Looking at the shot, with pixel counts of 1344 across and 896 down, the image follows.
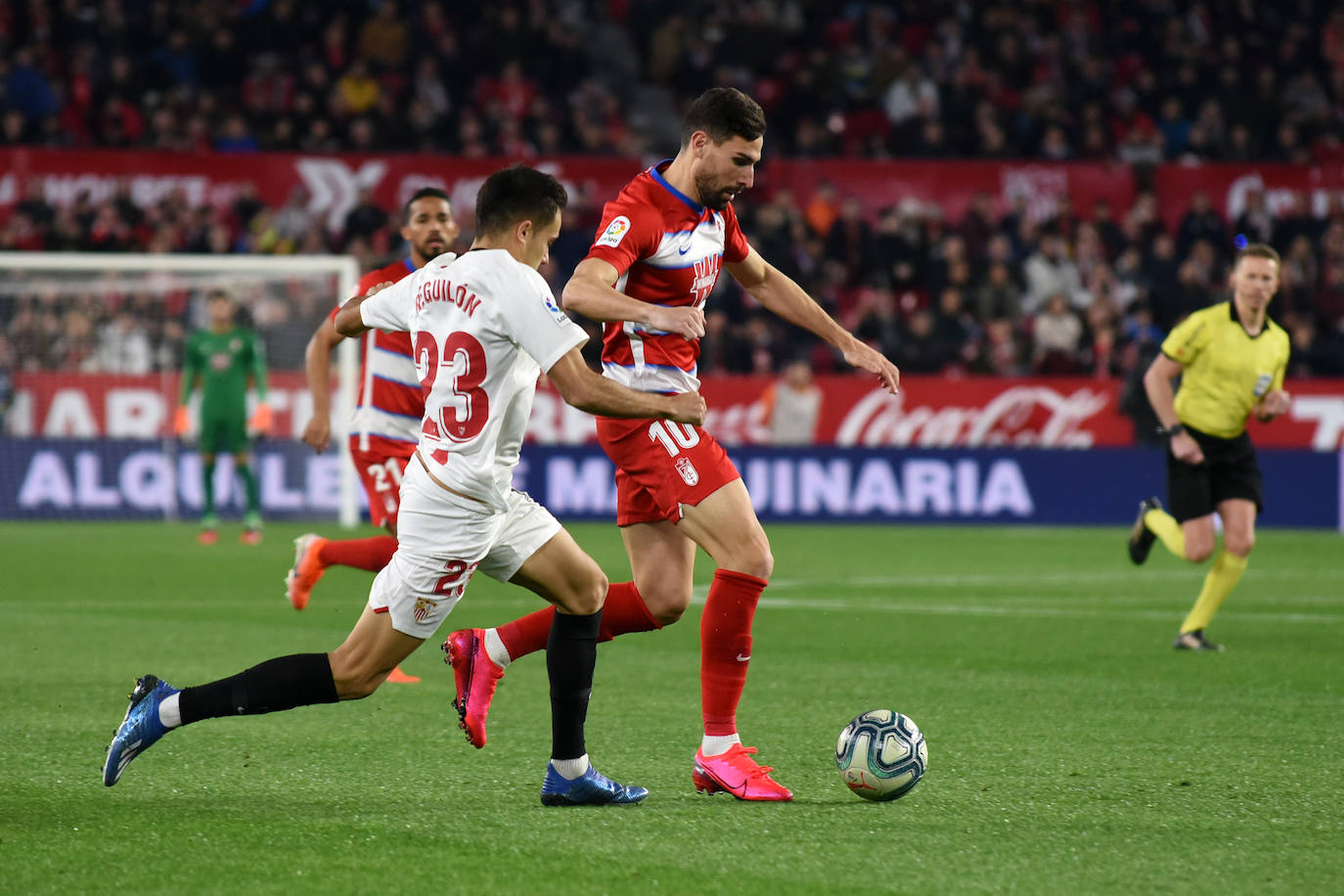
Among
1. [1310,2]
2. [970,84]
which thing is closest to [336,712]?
[970,84]

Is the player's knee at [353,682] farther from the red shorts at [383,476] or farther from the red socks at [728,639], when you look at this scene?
the red shorts at [383,476]

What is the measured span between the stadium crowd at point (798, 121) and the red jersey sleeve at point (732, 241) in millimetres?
13194

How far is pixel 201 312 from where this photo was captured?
17844mm

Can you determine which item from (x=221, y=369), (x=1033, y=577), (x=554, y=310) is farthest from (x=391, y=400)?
(x=221, y=369)

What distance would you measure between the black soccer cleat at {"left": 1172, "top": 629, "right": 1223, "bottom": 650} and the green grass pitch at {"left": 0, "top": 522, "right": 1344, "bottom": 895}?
223 millimetres

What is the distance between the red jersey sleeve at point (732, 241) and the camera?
18.5ft

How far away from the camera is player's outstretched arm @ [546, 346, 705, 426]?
15.1ft

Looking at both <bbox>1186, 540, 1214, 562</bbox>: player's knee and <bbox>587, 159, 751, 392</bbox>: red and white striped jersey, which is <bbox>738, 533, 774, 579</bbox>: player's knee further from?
<bbox>1186, 540, 1214, 562</bbox>: player's knee

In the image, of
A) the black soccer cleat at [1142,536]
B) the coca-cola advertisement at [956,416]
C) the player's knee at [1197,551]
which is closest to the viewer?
the player's knee at [1197,551]

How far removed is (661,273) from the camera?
5465 millimetres

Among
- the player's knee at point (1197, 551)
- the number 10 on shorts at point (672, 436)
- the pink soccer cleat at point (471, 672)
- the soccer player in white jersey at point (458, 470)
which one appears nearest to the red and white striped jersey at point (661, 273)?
the number 10 on shorts at point (672, 436)

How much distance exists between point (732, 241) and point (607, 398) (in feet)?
4.07

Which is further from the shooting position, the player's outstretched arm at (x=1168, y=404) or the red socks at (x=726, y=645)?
the player's outstretched arm at (x=1168, y=404)

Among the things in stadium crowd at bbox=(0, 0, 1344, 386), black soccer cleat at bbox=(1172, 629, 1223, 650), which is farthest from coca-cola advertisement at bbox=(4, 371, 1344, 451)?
black soccer cleat at bbox=(1172, 629, 1223, 650)
